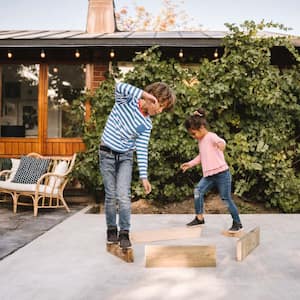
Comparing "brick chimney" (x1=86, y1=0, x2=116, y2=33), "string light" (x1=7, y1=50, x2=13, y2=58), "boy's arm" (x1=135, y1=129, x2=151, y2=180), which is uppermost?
"brick chimney" (x1=86, y1=0, x2=116, y2=33)

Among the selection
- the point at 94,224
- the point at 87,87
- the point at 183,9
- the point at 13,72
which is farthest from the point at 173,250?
the point at 183,9

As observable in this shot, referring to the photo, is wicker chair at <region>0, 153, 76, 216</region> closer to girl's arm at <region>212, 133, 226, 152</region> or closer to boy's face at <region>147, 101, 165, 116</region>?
girl's arm at <region>212, 133, 226, 152</region>

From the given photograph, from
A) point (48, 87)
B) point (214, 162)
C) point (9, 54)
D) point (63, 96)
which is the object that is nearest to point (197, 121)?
point (214, 162)

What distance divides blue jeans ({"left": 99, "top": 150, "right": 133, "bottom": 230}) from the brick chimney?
22.4 ft

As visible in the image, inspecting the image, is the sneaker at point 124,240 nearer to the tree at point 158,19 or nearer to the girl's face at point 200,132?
the girl's face at point 200,132

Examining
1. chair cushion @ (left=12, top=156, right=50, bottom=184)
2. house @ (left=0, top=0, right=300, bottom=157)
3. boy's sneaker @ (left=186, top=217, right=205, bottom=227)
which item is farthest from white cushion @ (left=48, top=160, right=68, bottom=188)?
boy's sneaker @ (left=186, top=217, right=205, bottom=227)

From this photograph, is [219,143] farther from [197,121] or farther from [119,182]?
[119,182]

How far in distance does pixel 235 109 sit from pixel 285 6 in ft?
77.6

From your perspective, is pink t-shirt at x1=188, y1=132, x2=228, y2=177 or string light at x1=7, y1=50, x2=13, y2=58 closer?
pink t-shirt at x1=188, y1=132, x2=228, y2=177

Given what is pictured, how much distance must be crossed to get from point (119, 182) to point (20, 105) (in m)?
5.41

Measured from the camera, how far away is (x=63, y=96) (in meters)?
8.88

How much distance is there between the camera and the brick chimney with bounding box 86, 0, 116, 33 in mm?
10359

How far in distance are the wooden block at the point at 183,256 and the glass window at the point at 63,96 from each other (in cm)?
538

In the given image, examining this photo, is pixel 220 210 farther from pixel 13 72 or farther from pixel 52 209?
pixel 13 72
